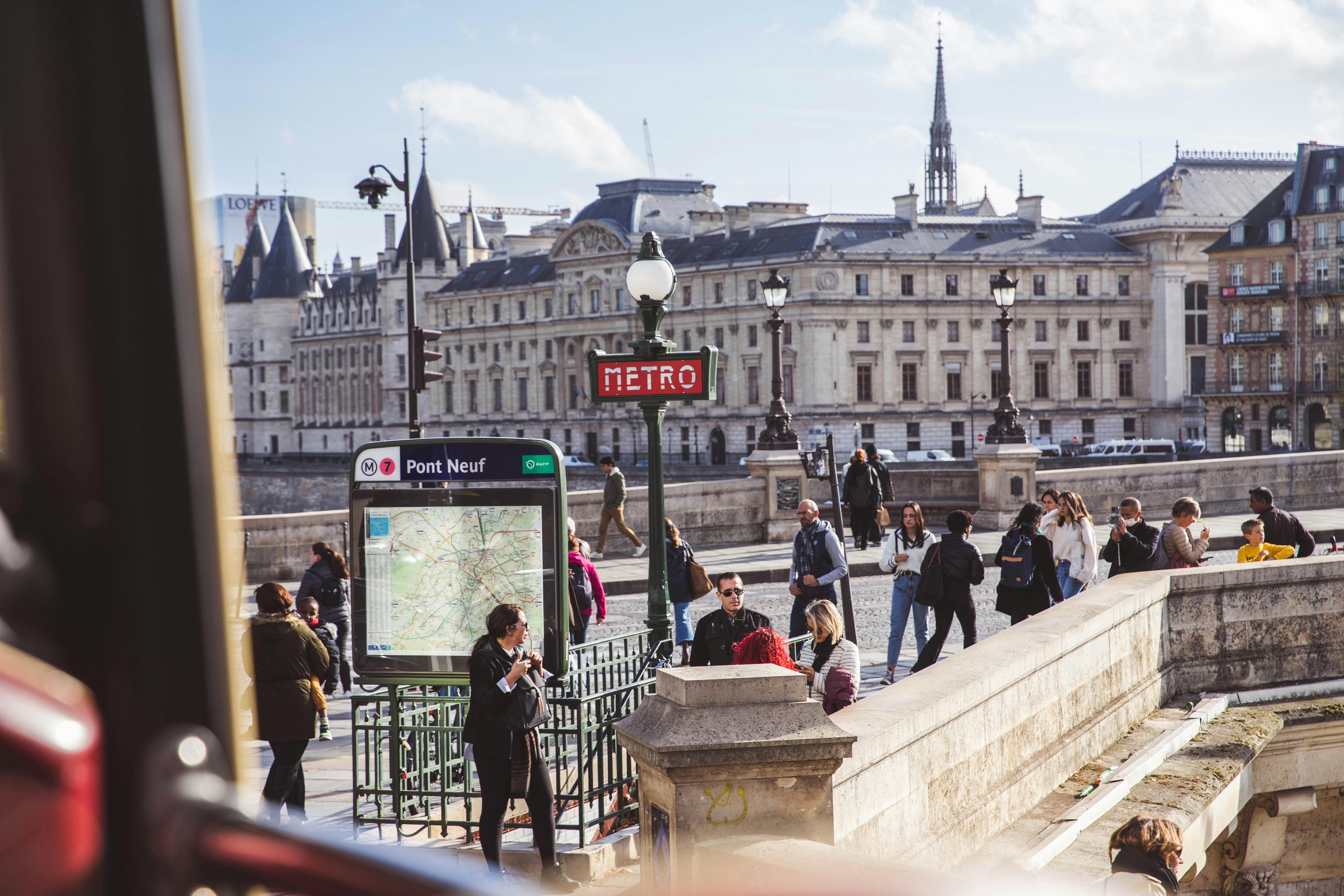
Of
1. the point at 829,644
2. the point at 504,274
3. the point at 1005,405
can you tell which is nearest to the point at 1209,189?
the point at 504,274

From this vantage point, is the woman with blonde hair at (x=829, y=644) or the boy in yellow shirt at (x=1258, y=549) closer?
the woman with blonde hair at (x=829, y=644)

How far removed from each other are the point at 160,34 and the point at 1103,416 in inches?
3317

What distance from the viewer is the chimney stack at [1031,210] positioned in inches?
3191

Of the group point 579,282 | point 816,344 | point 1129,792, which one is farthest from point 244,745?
point 579,282

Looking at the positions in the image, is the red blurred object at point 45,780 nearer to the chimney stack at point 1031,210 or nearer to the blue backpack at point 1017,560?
the blue backpack at point 1017,560

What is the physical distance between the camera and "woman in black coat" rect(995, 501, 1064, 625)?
10781 mm

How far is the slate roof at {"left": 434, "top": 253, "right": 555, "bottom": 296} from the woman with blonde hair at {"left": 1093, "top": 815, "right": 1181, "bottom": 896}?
88.8 m

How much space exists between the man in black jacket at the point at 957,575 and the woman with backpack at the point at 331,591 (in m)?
4.36

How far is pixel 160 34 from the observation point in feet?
2.60

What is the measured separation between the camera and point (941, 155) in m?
123

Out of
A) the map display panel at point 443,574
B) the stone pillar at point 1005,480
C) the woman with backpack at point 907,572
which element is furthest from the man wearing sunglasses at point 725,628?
the stone pillar at point 1005,480

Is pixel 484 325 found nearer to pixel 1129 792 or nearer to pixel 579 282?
pixel 579 282

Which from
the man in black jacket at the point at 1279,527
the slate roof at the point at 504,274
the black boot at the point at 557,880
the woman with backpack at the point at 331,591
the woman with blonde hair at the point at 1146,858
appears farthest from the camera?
the slate roof at the point at 504,274

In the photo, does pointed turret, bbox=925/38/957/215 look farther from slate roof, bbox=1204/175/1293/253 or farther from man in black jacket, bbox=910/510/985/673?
man in black jacket, bbox=910/510/985/673
